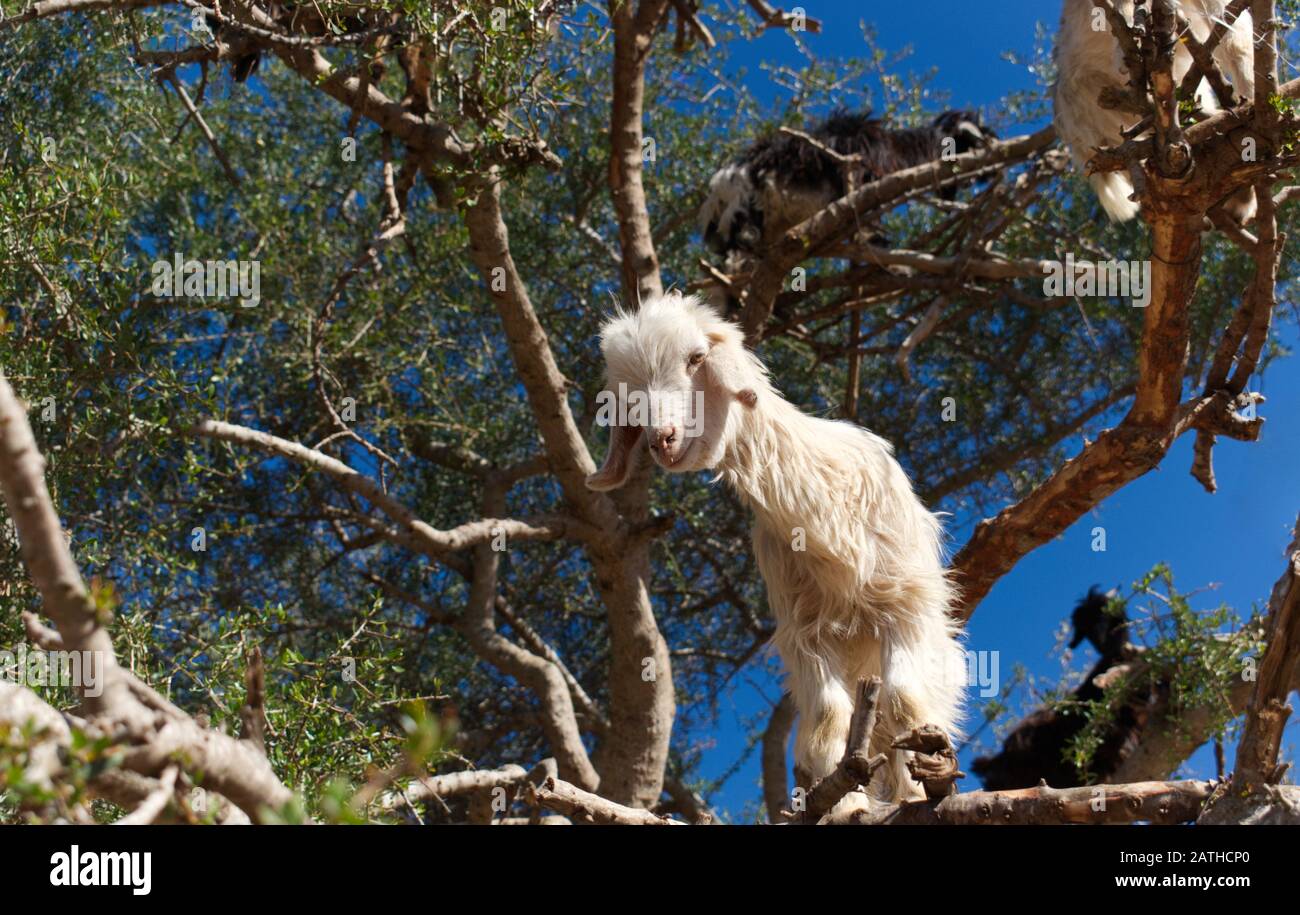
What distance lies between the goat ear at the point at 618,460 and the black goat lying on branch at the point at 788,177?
Answer: 10.9ft

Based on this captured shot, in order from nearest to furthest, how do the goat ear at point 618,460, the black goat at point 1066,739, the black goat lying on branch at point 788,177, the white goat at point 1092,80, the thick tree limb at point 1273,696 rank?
1. the thick tree limb at point 1273,696
2. the goat ear at point 618,460
3. the white goat at point 1092,80
4. the black goat at point 1066,739
5. the black goat lying on branch at point 788,177

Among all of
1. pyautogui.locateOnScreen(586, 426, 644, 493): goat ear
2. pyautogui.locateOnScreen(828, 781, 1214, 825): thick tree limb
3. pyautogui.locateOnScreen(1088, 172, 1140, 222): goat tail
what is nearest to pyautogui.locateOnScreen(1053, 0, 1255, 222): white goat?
pyautogui.locateOnScreen(1088, 172, 1140, 222): goat tail

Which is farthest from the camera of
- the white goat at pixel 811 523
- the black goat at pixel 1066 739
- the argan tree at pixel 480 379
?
the black goat at pixel 1066 739

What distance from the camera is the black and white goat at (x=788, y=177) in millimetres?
7441

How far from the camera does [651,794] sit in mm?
6125

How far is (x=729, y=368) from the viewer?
13.0 feet

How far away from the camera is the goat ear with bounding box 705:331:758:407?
12.9ft

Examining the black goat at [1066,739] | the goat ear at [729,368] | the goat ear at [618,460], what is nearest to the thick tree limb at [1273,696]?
the goat ear at [729,368]

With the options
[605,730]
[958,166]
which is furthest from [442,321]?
[958,166]

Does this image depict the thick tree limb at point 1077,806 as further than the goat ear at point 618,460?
No

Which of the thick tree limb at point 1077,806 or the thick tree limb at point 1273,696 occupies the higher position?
the thick tree limb at point 1273,696

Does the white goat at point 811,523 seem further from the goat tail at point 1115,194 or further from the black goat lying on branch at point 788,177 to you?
the black goat lying on branch at point 788,177
